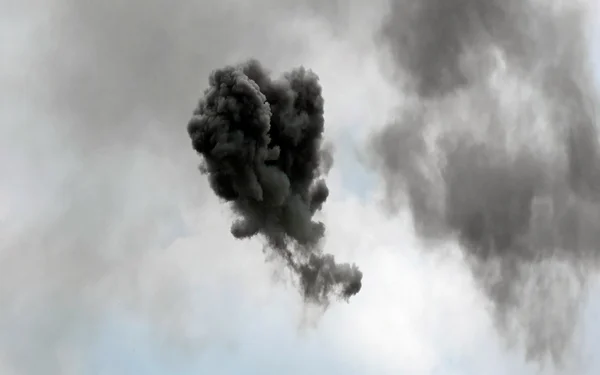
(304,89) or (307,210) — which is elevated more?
(304,89)

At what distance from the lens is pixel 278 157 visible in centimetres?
9800

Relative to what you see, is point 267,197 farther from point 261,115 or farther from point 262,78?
point 262,78

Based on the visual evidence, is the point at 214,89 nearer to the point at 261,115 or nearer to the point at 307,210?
the point at 261,115

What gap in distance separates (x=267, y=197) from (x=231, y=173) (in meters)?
5.87

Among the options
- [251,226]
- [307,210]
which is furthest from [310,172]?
[251,226]

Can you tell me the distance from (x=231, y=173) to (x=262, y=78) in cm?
1546

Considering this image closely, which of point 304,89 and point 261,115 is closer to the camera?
point 261,115

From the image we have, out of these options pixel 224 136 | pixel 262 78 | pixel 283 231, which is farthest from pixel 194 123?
pixel 283 231

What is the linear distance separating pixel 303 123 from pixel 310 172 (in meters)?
7.47

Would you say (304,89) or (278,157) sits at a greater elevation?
(304,89)

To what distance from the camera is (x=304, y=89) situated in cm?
10038

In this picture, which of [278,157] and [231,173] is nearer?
[231,173]

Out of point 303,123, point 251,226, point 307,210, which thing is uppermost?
point 303,123

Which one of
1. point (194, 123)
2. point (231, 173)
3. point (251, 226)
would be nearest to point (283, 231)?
point (251, 226)
